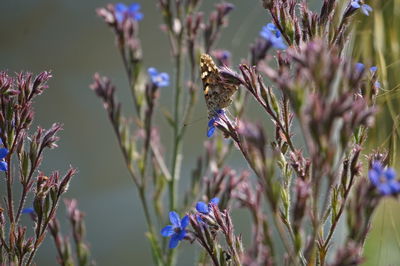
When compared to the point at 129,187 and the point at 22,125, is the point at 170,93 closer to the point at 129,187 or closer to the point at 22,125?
the point at 129,187

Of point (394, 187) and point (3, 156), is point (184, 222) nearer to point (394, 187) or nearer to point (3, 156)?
point (3, 156)

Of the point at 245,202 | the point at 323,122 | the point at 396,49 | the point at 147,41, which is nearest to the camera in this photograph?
the point at 323,122

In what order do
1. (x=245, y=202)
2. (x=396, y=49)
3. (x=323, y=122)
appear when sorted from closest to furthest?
(x=323, y=122) → (x=245, y=202) → (x=396, y=49)

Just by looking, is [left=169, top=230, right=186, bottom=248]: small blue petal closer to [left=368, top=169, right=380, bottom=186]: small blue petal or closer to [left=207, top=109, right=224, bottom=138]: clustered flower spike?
[left=207, top=109, right=224, bottom=138]: clustered flower spike

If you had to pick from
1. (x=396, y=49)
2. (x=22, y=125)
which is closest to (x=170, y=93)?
(x=396, y=49)

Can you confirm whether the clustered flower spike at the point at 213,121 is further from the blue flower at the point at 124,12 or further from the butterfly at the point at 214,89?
the blue flower at the point at 124,12

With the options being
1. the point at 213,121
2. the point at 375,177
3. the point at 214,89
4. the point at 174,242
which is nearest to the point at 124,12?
the point at 214,89
